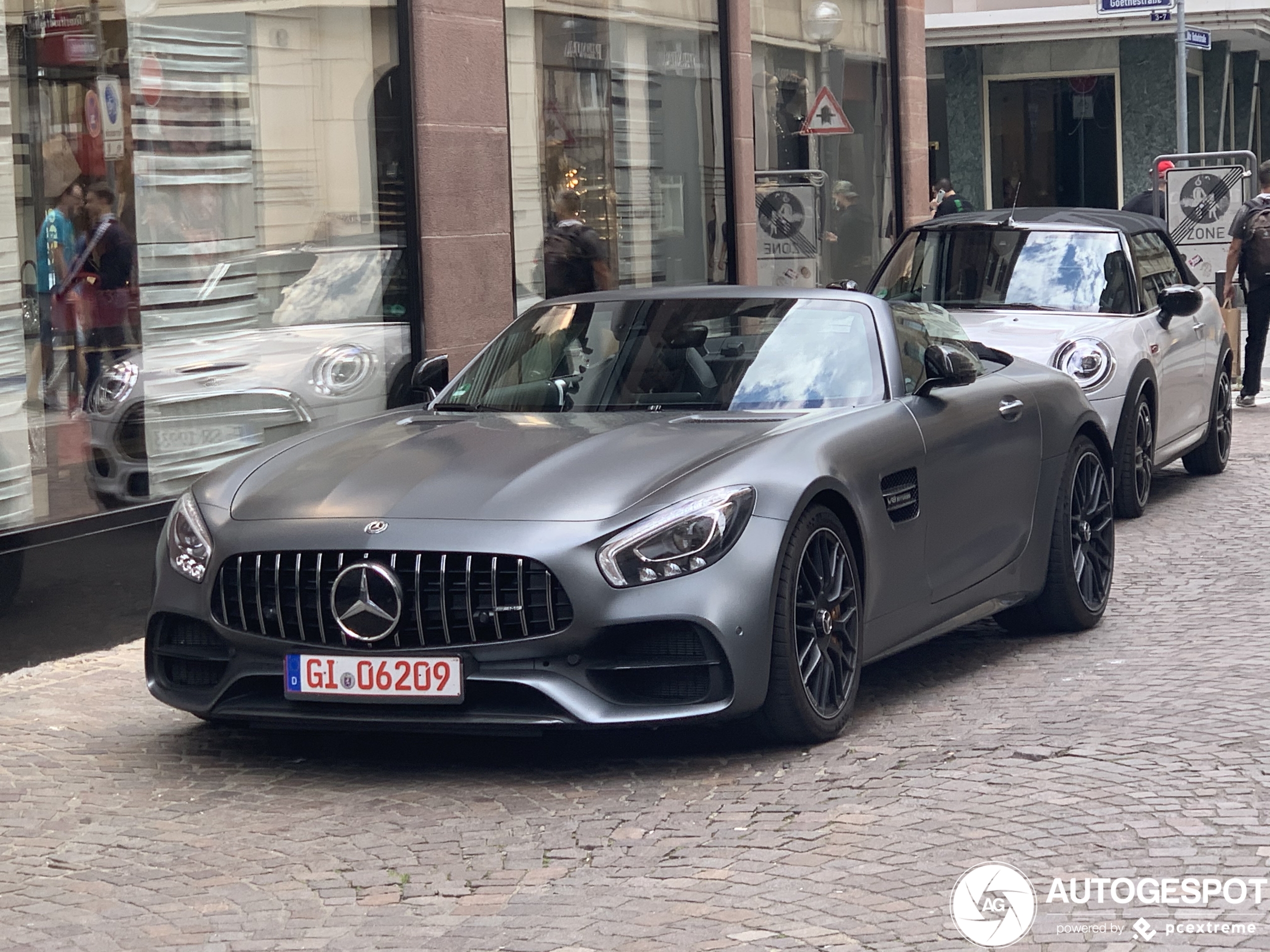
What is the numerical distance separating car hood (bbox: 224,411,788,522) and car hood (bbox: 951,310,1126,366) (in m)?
4.68

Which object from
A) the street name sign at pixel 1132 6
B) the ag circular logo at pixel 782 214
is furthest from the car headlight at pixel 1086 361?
the street name sign at pixel 1132 6

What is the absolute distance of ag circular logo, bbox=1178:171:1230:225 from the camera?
16984 mm

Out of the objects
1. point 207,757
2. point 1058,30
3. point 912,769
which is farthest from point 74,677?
point 1058,30

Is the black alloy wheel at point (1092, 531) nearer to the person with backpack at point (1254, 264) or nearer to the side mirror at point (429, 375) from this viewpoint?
the side mirror at point (429, 375)

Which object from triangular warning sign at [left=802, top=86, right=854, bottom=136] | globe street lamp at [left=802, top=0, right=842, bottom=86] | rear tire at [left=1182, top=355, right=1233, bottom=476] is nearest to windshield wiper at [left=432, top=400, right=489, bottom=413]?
rear tire at [left=1182, top=355, right=1233, bottom=476]

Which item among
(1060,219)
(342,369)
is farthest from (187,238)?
(1060,219)

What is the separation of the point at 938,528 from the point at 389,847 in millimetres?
2383

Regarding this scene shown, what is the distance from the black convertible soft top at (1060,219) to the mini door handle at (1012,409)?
185 inches

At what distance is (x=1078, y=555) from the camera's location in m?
7.47

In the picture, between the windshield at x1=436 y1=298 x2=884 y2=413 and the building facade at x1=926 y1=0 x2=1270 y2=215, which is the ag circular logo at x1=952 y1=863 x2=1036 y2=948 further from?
the building facade at x1=926 y1=0 x2=1270 y2=215

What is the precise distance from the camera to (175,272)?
29.9ft

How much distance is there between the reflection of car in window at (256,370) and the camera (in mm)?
8625

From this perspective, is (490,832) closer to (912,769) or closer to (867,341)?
(912,769)

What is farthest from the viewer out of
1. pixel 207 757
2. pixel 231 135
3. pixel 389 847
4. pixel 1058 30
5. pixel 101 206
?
pixel 1058 30
